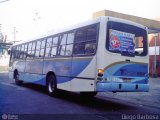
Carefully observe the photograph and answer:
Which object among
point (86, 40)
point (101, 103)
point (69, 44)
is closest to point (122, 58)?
point (86, 40)

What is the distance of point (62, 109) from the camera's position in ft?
30.4

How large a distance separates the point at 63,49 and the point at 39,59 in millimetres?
3194

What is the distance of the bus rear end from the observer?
9547 mm

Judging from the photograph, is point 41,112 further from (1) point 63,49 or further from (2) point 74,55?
(1) point 63,49

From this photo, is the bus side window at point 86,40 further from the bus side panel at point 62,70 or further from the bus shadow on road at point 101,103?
the bus shadow on road at point 101,103

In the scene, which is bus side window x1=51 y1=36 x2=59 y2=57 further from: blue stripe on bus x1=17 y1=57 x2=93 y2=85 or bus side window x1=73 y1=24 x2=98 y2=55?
bus side window x1=73 y1=24 x2=98 y2=55

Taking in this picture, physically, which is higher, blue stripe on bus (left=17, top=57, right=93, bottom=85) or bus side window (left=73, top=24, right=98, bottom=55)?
bus side window (left=73, top=24, right=98, bottom=55)

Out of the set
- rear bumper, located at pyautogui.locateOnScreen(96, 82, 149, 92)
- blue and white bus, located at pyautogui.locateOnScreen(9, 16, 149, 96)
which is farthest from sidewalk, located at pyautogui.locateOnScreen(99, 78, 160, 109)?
blue and white bus, located at pyautogui.locateOnScreen(9, 16, 149, 96)

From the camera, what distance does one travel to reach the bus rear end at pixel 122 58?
9547 mm

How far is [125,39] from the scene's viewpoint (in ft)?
33.5

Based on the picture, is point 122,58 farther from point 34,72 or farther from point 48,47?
point 34,72

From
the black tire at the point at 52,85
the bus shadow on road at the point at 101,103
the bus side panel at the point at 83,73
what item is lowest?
the bus shadow on road at the point at 101,103

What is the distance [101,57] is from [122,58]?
40.2 inches

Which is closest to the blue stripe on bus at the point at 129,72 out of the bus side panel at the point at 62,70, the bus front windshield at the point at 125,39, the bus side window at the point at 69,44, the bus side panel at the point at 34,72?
the bus front windshield at the point at 125,39
